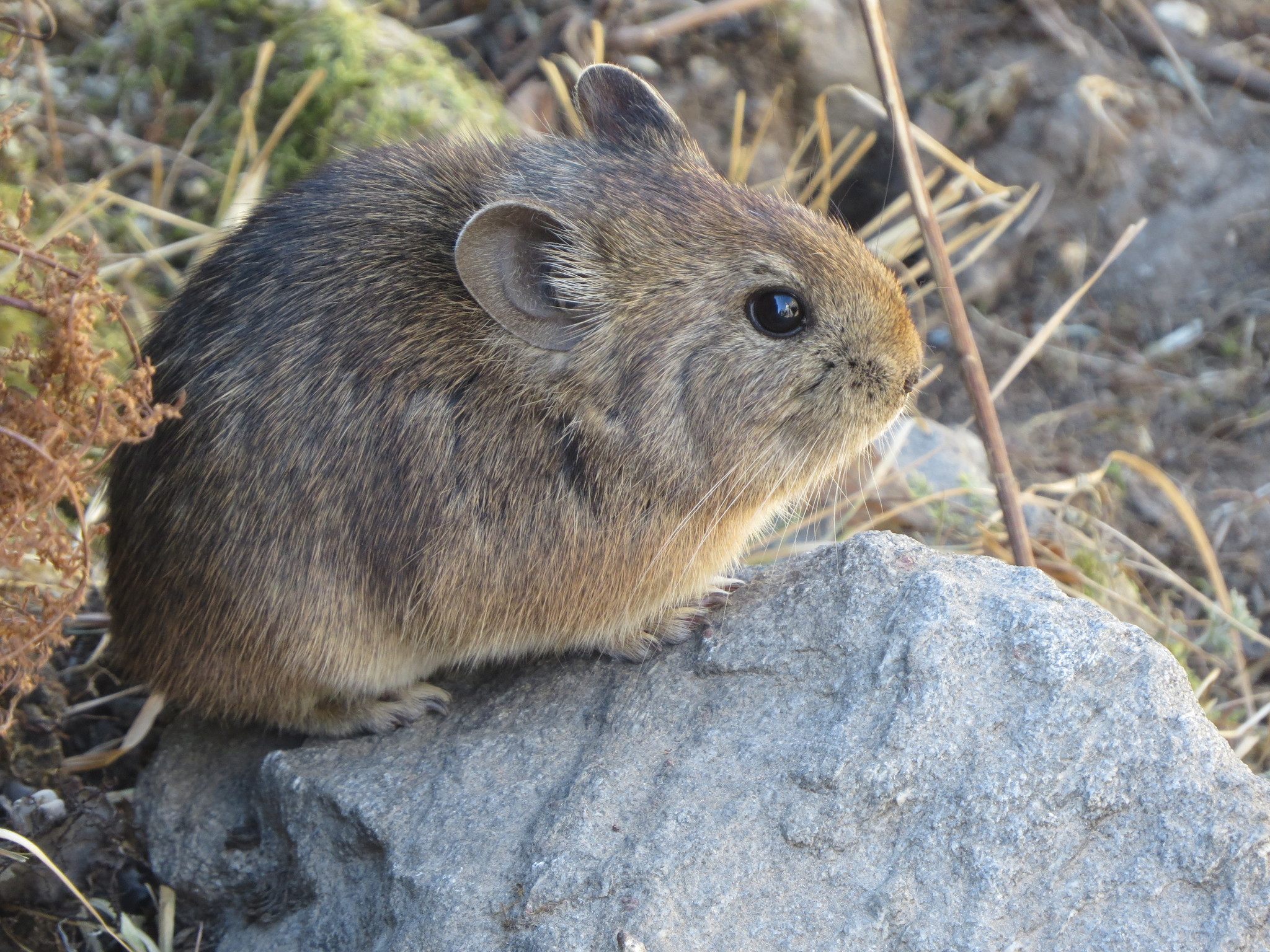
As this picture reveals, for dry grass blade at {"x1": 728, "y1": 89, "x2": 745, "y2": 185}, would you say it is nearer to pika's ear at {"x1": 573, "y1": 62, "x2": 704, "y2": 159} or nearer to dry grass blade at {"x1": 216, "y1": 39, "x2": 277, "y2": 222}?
pika's ear at {"x1": 573, "y1": 62, "x2": 704, "y2": 159}

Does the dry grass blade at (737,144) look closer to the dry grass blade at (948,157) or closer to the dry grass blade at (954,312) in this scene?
the dry grass blade at (948,157)

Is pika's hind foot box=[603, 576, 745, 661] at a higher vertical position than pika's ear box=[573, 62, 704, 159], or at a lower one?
lower

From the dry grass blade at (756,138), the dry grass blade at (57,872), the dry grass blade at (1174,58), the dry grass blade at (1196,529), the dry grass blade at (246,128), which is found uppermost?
the dry grass blade at (1174,58)

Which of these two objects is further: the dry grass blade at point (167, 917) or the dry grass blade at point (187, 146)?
the dry grass blade at point (187, 146)

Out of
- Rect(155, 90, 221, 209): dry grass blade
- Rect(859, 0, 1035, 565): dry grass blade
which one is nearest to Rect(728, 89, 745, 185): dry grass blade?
Rect(859, 0, 1035, 565): dry grass blade

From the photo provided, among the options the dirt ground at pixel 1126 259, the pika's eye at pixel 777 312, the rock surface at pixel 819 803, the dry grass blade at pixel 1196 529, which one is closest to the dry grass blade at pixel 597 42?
the dirt ground at pixel 1126 259

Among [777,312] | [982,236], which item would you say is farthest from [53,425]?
[982,236]

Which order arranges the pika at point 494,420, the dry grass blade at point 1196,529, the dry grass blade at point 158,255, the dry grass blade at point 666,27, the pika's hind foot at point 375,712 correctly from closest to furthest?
the pika at point 494,420 < the pika's hind foot at point 375,712 < the dry grass blade at point 1196,529 < the dry grass blade at point 158,255 < the dry grass blade at point 666,27
